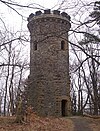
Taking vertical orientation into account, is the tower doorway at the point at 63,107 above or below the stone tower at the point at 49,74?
below

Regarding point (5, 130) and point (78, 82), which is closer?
point (5, 130)

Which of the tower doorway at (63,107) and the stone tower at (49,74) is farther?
the tower doorway at (63,107)

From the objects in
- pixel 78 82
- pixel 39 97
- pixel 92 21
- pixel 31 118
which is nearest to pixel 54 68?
pixel 39 97

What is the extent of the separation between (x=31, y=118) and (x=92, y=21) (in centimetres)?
1087

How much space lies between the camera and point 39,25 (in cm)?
2503

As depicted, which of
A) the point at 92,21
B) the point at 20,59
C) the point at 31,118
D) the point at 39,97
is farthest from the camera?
the point at 20,59

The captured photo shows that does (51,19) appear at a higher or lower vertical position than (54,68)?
higher

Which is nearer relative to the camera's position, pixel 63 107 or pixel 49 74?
pixel 49 74

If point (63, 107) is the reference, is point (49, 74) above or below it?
above

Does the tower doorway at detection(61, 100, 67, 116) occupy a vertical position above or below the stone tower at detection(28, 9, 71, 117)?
below

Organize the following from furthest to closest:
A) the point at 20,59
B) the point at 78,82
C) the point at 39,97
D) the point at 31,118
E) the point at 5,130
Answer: the point at 78,82, the point at 20,59, the point at 39,97, the point at 31,118, the point at 5,130

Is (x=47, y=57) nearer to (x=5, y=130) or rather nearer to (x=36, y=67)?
(x=36, y=67)

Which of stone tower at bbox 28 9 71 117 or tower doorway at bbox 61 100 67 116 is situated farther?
tower doorway at bbox 61 100 67 116

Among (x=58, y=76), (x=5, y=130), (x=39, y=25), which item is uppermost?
(x=39, y=25)
